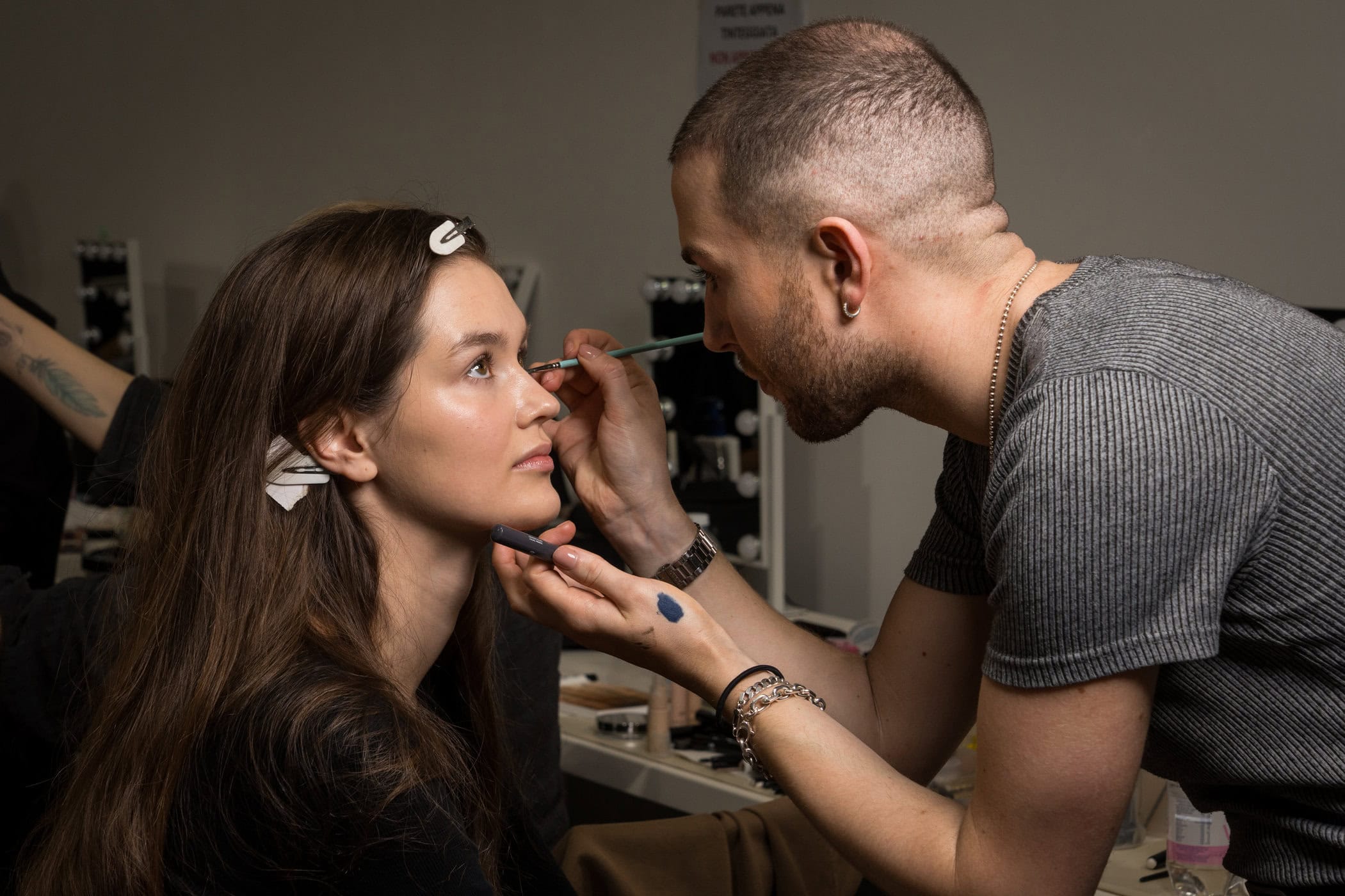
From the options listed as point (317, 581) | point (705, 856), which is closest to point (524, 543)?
point (317, 581)

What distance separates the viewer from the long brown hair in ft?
3.83

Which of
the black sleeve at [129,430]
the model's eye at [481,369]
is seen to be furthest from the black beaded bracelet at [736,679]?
the black sleeve at [129,430]

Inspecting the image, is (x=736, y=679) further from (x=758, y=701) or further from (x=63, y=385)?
(x=63, y=385)

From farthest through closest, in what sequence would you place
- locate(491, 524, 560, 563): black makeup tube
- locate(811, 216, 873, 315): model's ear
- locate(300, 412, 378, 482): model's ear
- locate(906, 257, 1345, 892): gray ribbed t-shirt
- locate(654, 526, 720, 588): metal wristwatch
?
locate(654, 526, 720, 588): metal wristwatch
locate(300, 412, 378, 482): model's ear
locate(491, 524, 560, 563): black makeup tube
locate(811, 216, 873, 315): model's ear
locate(906, 257, 1345, 892): gray ribbed t-shirt

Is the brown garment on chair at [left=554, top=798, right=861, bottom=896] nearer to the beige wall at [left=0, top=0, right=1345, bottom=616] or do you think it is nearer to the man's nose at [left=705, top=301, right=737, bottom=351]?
the man's nose at [left=705, top=301, right=737, bottom=351]

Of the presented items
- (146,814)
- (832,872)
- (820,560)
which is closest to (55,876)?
(146,814)

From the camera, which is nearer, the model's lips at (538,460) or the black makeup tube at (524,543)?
the black makeup tube at (524,543)

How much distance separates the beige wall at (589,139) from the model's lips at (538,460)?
0.61 meters

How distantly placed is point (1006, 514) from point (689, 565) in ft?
1.87

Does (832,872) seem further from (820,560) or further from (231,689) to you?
(820,560)

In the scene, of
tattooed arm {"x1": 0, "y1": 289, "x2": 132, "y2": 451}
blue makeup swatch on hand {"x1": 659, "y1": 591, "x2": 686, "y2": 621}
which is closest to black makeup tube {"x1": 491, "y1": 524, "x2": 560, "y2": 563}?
blue makeup swatch on hand {"x1": 659, "y1": 591, "x2": 686, "y2": 621}

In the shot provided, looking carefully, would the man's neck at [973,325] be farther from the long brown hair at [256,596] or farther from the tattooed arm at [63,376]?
the tattooed arm at [63,376]

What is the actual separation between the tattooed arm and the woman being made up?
640mm

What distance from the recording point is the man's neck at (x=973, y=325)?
1.13 m
